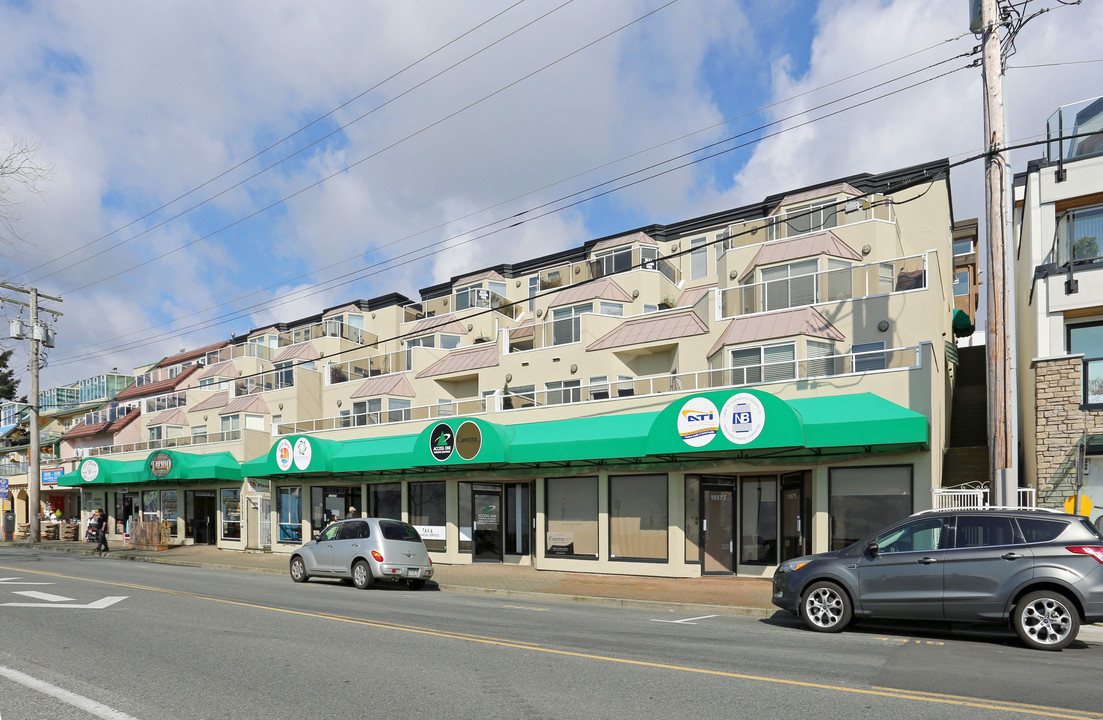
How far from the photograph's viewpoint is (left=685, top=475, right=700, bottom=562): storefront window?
74.0 feet

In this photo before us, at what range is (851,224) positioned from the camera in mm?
28156

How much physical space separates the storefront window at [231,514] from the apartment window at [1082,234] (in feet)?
111

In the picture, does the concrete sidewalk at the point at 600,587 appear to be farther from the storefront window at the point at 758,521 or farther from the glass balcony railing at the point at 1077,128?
the glass balcony railing at the point at 1077,128

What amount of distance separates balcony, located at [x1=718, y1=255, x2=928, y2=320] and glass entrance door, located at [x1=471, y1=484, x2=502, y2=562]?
31.9ft

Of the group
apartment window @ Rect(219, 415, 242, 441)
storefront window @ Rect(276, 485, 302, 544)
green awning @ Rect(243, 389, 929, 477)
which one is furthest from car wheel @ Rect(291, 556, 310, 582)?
apartment window @ Rect(219, 415, 242, 441)

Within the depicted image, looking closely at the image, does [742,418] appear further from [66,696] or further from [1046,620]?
[66,696]

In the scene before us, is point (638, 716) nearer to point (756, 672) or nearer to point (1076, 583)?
point (756, 672)

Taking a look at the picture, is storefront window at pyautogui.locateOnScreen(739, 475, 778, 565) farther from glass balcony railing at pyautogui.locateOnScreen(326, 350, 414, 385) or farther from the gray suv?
glass balcony railing at pyautogui.locateOnScreen(326, 350, 414, 385)

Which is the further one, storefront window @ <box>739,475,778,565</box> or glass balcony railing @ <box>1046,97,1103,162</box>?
storefront window @ <box>739,475,778,565</box>

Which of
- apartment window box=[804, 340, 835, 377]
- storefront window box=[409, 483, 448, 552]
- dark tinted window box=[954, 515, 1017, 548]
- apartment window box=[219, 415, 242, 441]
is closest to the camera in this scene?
dark tinted window box=[954, 515, 1017, 548]

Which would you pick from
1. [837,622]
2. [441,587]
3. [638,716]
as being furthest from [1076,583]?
[441,587]

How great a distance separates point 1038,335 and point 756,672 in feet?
52.9

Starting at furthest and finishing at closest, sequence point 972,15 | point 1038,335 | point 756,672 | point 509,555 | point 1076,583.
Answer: point 509,555 → point 1038,335 → point 972,15 → point 1076,583 → point 756,672

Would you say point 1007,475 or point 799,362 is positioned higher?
point 799,362
